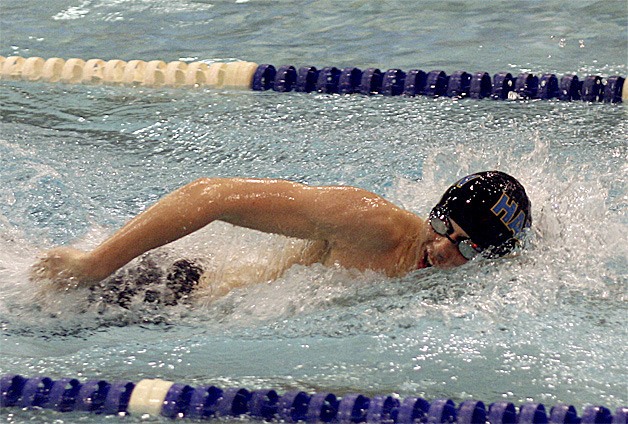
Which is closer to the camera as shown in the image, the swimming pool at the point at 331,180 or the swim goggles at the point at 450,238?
the swimming pool at the point at 331,180

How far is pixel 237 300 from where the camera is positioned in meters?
3.03

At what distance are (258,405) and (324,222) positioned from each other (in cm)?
63

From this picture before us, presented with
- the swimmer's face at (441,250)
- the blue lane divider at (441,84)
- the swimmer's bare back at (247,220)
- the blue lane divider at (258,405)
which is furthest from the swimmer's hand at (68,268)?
the blue lane divider at (441,84)

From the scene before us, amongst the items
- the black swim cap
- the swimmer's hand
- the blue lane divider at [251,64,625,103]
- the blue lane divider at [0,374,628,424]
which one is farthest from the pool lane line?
the blue lane divider at [0,374,628,424]

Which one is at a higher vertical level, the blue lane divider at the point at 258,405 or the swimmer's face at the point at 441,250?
the swimmer's face at the point at 441,250

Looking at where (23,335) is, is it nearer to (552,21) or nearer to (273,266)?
(273,266)

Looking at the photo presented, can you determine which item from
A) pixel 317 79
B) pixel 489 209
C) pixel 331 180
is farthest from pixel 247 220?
pixel 317 79

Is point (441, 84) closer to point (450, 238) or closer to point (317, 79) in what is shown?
point (317, 79)

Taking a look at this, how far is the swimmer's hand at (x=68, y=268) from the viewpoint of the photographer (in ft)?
9.19

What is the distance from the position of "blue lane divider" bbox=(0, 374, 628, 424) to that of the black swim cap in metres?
0.59

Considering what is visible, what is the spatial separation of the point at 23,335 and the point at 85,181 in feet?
4.21

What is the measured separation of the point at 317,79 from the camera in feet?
16.3

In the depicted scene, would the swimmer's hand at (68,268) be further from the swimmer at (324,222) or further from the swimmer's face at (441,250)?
the swimmer's face at (441,250)

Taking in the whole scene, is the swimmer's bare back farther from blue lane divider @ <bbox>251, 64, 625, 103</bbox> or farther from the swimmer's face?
blue lane divider @ <bbox>251, 64, 625, 103</bbox>
